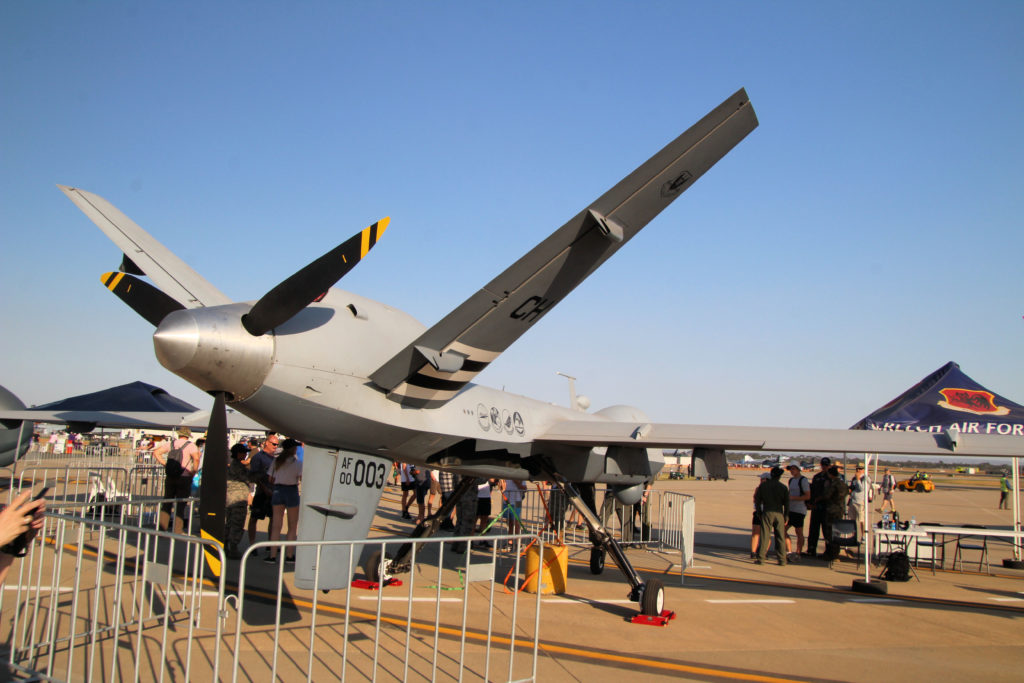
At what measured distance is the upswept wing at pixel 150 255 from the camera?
728 centimetres

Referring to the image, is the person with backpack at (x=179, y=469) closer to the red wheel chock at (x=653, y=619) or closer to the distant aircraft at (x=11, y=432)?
the distant aircraft at (x=11, y=432)

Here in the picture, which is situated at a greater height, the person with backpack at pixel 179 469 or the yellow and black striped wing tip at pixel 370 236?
the yellow and black striped wing tip at pixel 370 236

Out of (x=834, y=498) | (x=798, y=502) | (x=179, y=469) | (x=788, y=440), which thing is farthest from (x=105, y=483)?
(x=834, y=498)

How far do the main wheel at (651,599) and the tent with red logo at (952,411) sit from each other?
9167mm

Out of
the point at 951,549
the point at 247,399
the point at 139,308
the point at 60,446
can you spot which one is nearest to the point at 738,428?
the point at 247,399

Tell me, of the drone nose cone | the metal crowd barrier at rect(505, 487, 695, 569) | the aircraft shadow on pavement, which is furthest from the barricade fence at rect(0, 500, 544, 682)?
the aircraft shadow on pavement

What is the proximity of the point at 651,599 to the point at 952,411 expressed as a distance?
10758mm

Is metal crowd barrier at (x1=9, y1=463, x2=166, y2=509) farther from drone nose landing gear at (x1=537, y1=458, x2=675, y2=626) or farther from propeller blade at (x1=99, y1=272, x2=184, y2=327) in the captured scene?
drone nose landing gear at (x1=537, y1=458, x2=675, y2=626)

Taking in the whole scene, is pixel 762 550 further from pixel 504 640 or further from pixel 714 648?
pixel 504 640

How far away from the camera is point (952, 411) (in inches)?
605

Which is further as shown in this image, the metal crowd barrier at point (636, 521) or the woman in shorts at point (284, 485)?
the metal crowd barrier at point (636, 521)

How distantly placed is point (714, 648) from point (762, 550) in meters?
7.34

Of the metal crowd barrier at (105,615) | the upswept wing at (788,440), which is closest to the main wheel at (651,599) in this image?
the upswept wing at (788,440)

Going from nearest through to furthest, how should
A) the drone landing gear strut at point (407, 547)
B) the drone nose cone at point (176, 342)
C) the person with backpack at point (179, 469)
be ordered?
1. the drone nose cone at point (176, 342)
2. the drone landing gear strut at point (407, 547)
3. the person with backpack at point (179, 469)
